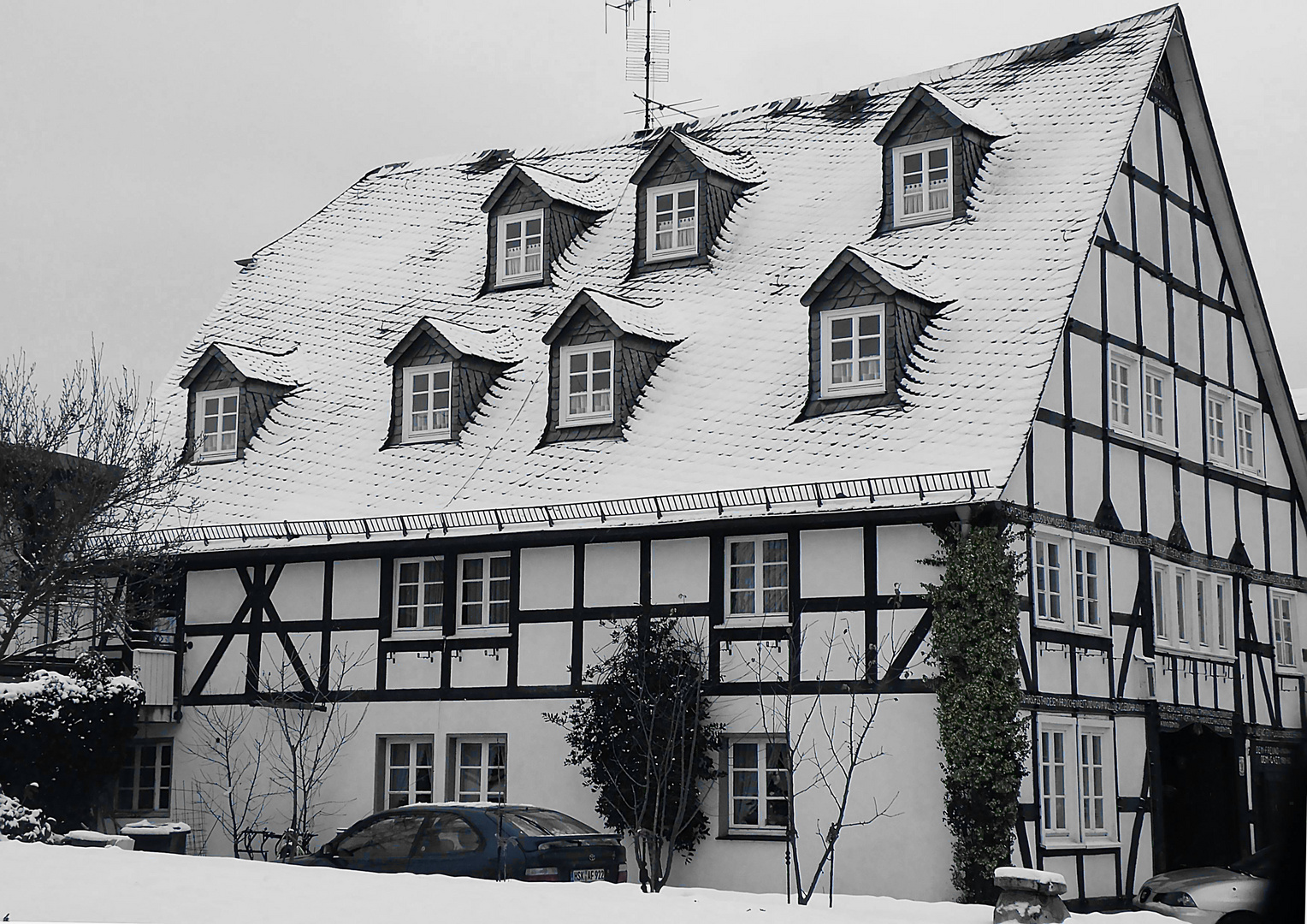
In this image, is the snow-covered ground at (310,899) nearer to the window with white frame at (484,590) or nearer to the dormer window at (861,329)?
the dormer window at (861,329)

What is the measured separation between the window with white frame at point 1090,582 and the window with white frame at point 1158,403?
8.15 feet

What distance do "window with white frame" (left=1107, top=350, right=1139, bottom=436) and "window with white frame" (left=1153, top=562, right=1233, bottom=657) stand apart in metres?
1.93

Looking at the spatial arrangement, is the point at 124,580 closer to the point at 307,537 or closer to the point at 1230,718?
the point at 307,537

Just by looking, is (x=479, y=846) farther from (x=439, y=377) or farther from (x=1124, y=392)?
(x=1124, y=392)

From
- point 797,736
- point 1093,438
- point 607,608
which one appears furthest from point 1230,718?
point 607,608

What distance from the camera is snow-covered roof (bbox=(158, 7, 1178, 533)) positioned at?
18.8 m

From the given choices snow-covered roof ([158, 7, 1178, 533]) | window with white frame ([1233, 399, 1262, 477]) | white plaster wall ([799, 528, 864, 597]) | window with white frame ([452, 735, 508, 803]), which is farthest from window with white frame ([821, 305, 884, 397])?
window with white frame ([1233, 399, 1262, 477])

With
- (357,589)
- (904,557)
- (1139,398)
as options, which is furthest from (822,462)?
(357,589)

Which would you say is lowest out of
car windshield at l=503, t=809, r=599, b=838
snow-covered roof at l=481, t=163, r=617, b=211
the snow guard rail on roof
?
car windshield at l=503, t=809, r=599, b=838

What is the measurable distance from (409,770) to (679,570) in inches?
196

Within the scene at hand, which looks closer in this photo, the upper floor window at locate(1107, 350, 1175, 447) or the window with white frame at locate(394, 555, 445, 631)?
the upper floor window at locate(1107, 350, 1175, 447)

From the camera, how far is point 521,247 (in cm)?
2509

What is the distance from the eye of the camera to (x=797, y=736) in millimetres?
18328

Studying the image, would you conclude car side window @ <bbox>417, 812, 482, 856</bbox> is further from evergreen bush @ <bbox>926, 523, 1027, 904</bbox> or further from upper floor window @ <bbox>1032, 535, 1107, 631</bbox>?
upper floor window @ <bbox>1032, 535, 1107, 631</bbox>
